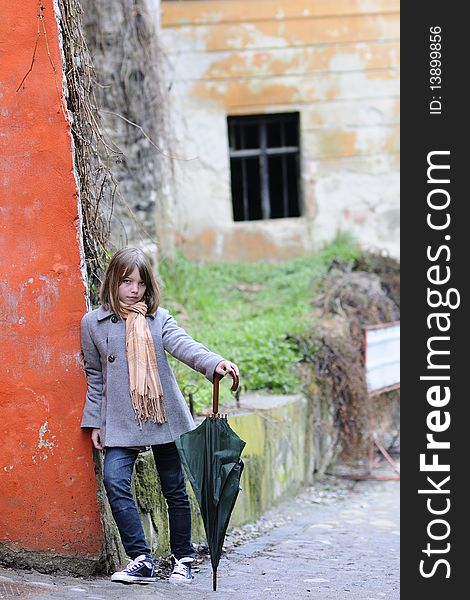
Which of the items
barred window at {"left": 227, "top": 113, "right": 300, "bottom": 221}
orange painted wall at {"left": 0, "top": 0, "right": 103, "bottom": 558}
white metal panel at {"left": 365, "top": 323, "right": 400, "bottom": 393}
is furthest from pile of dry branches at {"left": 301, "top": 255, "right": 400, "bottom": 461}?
barred window at {"left": 227, "top": 113, "right": 300, "bottom": 221}

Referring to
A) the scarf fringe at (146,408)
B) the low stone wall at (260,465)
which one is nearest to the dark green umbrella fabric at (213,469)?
the scarf fringe at (146,408)

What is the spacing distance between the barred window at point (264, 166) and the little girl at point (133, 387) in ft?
35.5

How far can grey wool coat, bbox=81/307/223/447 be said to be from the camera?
15.3ft

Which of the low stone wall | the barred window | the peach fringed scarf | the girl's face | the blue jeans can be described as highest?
the barred window

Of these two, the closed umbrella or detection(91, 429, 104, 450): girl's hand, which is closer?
the closed umbrella

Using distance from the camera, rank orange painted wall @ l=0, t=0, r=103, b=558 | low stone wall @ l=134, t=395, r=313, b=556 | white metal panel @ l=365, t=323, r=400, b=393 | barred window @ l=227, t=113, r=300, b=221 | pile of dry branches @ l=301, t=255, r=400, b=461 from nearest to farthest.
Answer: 1. orange painted wall @ l=0, t=0, r=103, b=558
2. low stone wall @ l=134, t=395, r=313, b=556
3. pile of dry branches @ l=301, t=255, r=400, b=461
4. white metal panel @ l=365, t=323, r=400, b=393
5. barred window @ l=227, t=113, r=300, b=221

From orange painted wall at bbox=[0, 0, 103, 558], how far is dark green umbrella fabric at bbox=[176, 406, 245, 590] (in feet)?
1.70

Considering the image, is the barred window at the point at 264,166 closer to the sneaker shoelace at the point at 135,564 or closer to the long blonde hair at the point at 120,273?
the long blonde hair at the point at 120,273

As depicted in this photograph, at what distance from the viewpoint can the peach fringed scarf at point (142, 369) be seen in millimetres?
4648

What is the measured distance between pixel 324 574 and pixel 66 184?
2.44 meters

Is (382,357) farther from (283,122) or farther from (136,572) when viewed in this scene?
(283,122)

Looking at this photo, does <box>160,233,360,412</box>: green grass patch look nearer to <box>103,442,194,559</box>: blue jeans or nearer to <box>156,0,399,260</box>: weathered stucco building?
<box>156,0,399,260</box>: weathered stucco building

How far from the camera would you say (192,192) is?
49.4ft

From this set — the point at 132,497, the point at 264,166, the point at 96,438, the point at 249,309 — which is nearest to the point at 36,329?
the point at 96,438
